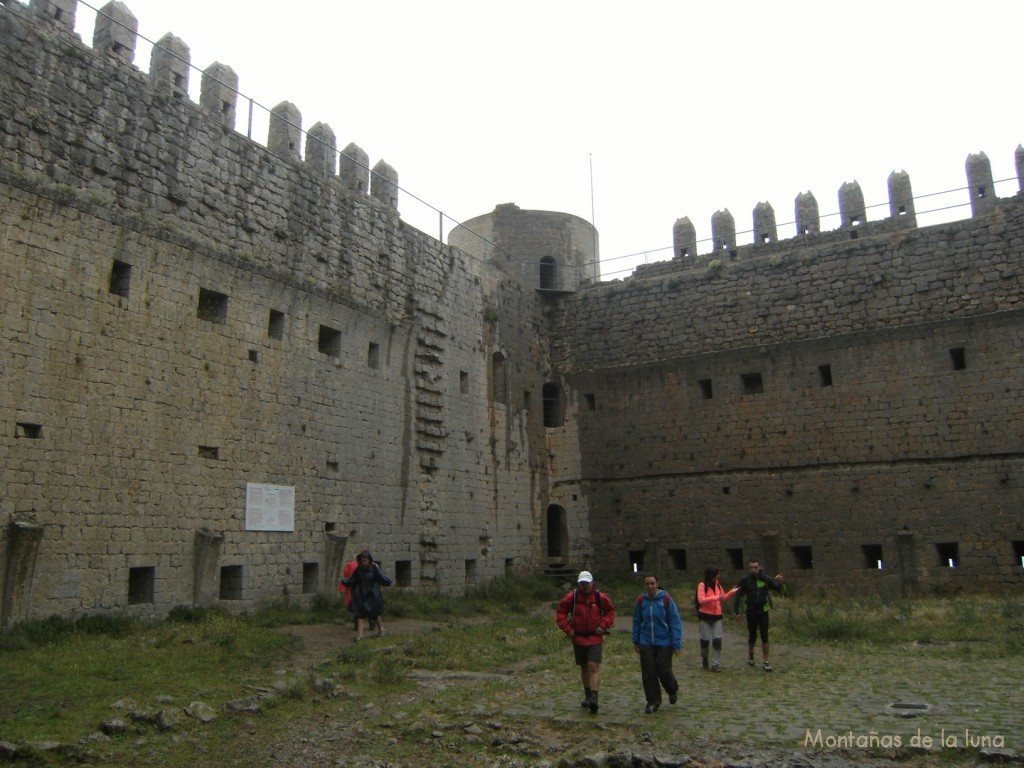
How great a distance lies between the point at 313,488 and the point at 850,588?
39.6 ft

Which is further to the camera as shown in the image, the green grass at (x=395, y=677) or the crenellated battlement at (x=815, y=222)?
the crenellated battlement at (x=815, y=222)

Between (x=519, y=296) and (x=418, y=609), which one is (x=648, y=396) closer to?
(x=519, y=296)

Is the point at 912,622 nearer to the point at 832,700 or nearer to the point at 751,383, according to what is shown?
the point at 832,700

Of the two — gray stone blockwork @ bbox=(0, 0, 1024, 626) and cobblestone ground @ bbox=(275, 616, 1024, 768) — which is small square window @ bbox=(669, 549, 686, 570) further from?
cobblestone ground @ bbox=(275, 616, 1024, 768)

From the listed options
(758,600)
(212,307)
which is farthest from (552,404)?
(758,600)

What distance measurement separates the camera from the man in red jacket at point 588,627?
27.0 feet

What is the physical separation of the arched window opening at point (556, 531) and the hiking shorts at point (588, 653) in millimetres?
15251

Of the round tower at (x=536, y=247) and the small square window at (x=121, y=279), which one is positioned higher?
the round tower at (x=536, y=247)

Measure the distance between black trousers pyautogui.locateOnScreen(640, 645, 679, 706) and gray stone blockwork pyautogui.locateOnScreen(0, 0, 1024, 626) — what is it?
8.16m

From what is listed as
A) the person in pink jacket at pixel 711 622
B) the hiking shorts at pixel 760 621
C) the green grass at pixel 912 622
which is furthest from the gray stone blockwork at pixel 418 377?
the hiking shorts at pixel 760 621

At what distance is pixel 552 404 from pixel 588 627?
54.8ft

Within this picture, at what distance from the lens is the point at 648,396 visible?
75.4 ft

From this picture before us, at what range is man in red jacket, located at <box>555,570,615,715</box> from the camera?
8.24m

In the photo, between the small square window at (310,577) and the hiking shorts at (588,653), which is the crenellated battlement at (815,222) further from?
the hiking shorts at (588,653)
